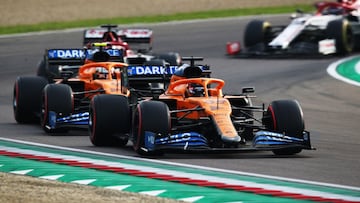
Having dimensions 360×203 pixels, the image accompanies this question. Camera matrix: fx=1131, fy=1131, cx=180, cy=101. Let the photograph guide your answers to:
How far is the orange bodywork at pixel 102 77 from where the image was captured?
20.4 meters

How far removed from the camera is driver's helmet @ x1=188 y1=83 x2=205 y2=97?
56.2ft

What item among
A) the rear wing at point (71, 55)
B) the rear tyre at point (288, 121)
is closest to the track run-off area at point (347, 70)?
the rear wing at point (71, 55)

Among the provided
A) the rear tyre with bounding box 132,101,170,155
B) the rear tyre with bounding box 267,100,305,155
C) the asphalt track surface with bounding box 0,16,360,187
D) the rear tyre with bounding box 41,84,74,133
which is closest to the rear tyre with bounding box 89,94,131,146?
the asphalt track surface with bounding box 0,16,360,187

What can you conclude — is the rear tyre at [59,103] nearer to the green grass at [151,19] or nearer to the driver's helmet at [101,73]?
the driver's helmet at [101,73]

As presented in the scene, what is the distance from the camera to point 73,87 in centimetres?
2111

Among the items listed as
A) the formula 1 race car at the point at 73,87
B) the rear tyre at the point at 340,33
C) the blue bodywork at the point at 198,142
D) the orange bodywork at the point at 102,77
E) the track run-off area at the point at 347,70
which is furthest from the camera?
the rear tyre at the point at 340,33

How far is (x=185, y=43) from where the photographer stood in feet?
124

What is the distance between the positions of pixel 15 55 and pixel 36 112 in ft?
45.4

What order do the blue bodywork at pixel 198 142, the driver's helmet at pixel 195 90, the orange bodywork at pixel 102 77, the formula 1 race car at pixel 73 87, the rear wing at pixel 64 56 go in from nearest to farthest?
1. the blue bodywork at pixel 198 142
2. the driver's helmet at pixel 195 90
3. the formula 1 race car at pixel 73 87
4. the orange bodywork at pixel 102 77
5. the rear wing at pixel 64 56

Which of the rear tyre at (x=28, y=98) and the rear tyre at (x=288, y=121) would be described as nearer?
the rear tyre at (x=288, y=121)

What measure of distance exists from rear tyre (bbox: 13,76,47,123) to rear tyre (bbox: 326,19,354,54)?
47.9 feet

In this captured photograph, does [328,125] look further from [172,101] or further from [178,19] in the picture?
[178,19]

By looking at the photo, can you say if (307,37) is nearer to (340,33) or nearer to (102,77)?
(340,33)

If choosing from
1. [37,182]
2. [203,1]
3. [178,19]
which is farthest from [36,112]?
[203,1]
